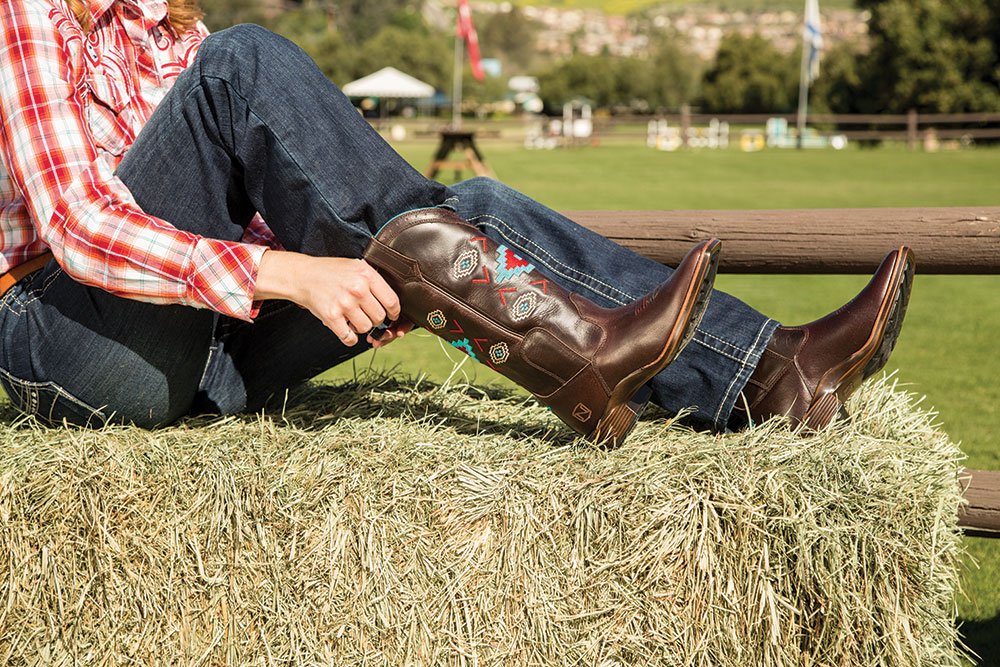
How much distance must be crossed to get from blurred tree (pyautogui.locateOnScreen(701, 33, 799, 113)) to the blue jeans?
47.8 metres

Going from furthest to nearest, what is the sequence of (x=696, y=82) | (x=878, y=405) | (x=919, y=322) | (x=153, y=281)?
1. (x=696, y=82)
2. (x=919, y=322)
3. (x=878, y=405)
4. (x=153, y=281)

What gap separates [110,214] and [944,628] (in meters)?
1.46

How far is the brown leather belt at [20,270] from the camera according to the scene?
1694 millimetres

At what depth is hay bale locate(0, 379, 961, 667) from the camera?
1.49m

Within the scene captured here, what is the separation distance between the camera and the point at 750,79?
47.4m

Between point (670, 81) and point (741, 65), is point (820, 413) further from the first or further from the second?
point (670, 81)

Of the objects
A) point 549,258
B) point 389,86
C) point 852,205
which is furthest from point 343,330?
point 389,86

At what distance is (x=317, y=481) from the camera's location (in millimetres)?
1573

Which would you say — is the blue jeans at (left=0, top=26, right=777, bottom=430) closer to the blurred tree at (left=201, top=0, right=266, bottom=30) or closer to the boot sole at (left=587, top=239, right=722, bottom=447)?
the boot sole at (left=587, top=239, right=722, bottom=447)

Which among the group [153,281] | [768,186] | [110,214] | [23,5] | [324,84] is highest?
[23,5]

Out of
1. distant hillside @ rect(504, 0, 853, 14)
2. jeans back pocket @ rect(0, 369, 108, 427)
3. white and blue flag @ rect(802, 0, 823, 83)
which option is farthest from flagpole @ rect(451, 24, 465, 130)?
distant hillside @ rect(504, 0, 853, 14)

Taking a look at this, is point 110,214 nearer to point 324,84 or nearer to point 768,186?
point 324,84

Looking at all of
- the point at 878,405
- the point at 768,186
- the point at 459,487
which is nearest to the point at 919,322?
the point at 878,405

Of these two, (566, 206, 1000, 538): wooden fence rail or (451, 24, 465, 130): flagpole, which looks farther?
(451, 24, 465, 130): flagpole
